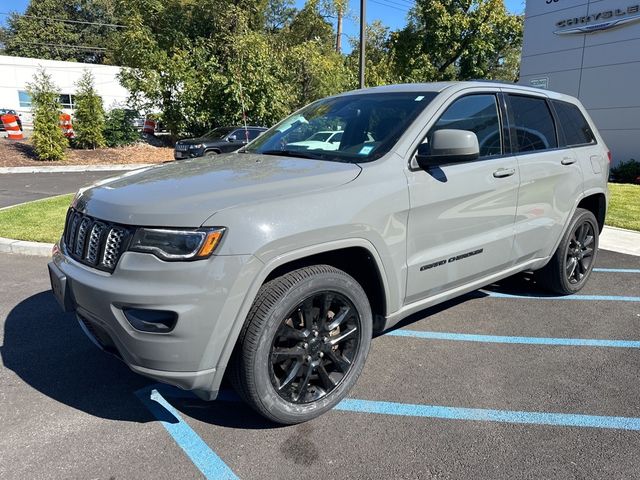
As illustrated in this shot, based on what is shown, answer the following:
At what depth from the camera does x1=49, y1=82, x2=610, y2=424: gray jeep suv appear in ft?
7.74

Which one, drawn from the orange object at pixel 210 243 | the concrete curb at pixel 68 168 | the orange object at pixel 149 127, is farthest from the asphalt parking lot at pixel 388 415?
the orange object at pixel 149 127

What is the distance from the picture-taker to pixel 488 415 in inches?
116

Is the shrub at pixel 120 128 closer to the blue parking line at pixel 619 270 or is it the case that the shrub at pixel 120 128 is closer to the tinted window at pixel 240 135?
the tinted window at pixel 240 135

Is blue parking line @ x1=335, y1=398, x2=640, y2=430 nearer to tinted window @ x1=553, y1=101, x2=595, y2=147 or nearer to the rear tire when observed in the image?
the rear tire

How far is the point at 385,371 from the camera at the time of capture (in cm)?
348

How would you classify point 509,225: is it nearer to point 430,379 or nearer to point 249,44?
point 430,379

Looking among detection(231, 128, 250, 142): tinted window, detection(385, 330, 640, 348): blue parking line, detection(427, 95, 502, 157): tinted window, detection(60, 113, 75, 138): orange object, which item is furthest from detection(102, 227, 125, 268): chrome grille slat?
detection(60, 113, 75, 138): orange object

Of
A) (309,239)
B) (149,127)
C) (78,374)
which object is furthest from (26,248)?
(149,127)

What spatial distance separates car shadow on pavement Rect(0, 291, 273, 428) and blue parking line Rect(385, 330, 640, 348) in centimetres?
163

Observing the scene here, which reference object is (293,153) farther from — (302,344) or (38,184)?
(38,184)

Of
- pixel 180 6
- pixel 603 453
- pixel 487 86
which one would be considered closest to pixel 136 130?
pixel 180 6

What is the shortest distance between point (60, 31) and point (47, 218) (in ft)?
209

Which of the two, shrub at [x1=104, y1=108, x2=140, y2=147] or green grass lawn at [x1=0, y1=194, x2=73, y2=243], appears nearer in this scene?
green grass lawn at [x1=0, y1=194, x2=73, y2=243]

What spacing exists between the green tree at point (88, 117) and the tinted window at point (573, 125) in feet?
60.8
